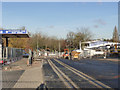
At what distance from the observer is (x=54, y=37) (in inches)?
3871

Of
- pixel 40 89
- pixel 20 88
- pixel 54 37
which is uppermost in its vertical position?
pixel 54 37

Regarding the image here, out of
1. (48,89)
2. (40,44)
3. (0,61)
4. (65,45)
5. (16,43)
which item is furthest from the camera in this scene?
(65,45)

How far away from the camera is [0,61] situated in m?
22.2

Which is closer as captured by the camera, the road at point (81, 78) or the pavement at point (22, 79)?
the road at point (81, 78)

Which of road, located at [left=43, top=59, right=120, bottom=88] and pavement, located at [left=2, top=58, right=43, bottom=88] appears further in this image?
pavement, located at [left=2, top=58, right=43, bottom=88]

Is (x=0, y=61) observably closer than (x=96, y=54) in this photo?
Yes

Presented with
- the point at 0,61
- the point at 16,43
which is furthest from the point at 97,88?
the point at 16,43

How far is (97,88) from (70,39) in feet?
287

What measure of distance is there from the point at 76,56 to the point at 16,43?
22333mm

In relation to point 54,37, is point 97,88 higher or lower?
lower

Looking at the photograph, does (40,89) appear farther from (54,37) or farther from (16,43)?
(54,37)

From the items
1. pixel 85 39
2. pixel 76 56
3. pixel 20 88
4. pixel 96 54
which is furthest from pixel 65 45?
pixel 20 88

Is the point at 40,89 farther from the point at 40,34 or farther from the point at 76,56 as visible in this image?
the point at 40,34

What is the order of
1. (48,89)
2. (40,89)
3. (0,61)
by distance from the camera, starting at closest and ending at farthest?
1. (40,89)
2. (48,89)
3. (0,61)
